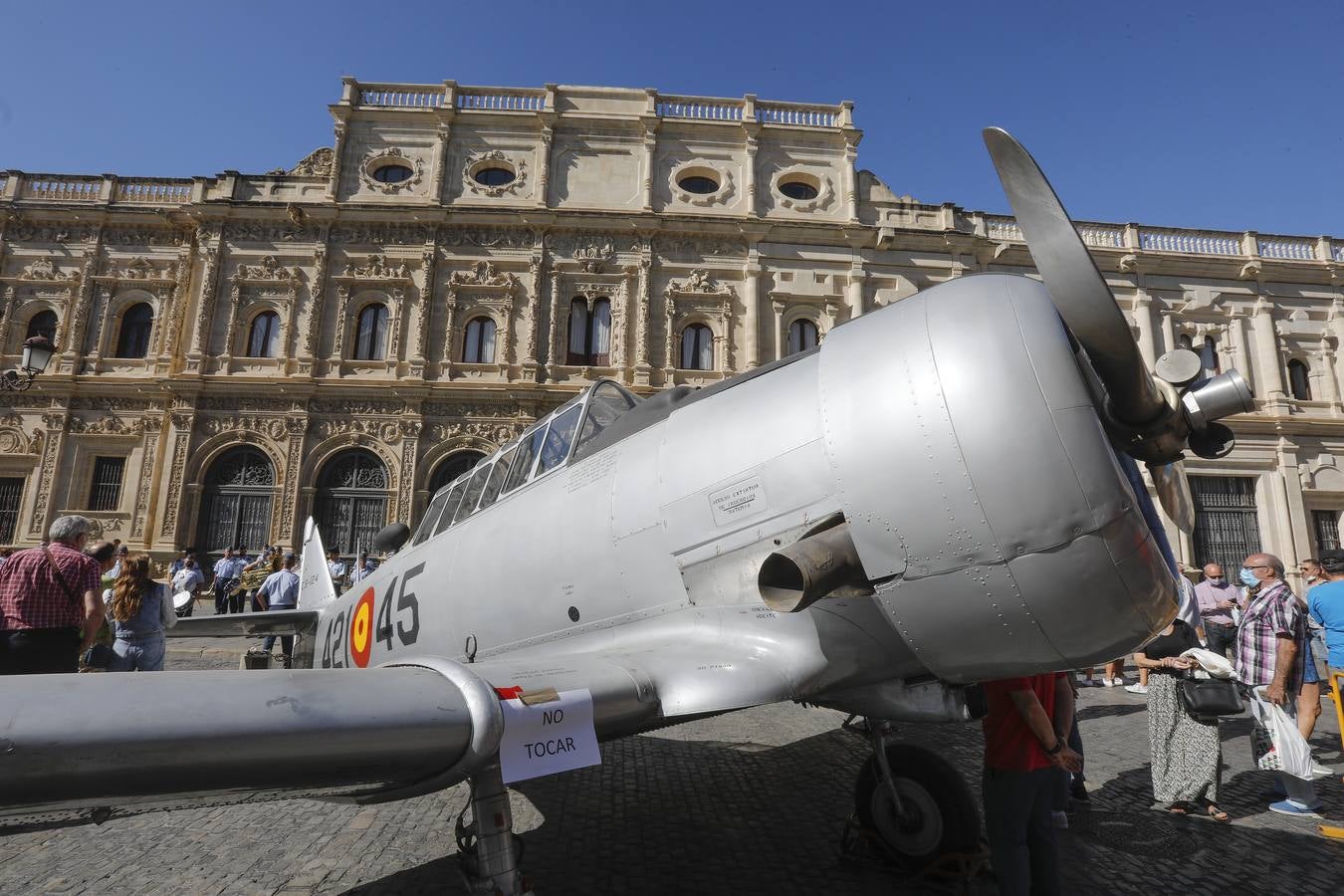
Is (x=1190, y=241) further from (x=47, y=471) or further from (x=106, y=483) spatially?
(x=47, y=471)

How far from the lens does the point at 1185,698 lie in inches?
184

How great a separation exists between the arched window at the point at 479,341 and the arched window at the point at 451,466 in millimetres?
3077

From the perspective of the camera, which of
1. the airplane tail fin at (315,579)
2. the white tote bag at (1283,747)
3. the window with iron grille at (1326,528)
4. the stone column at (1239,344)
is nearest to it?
the white tote bag at (1283,747)

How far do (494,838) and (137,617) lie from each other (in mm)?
5381

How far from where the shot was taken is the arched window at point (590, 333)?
848 inches

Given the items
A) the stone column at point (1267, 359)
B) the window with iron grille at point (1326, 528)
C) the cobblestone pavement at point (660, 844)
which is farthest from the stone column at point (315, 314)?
the window with iron grille at point (1326, 528)

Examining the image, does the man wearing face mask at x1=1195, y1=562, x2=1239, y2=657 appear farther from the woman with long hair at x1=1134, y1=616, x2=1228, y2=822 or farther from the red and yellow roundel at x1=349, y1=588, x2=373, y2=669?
the red and yellow roundel at x1=349, y1=588, x2=373, y2=669

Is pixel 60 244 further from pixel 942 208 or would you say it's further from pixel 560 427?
pixel 942 208

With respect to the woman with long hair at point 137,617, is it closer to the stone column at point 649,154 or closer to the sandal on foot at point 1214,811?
the sandal on foot at point 1214,811

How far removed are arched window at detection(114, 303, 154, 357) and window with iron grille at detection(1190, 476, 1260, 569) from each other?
112 ft

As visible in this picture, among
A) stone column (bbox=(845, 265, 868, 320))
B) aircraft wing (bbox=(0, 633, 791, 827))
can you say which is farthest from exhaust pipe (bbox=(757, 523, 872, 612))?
stone column (bbox=(845, 265, 868, 320))

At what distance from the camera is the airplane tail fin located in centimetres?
A: 860

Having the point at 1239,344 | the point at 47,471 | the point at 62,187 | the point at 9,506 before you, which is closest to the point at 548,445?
the point at 47,471

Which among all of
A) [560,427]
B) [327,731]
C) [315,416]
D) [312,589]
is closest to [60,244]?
[315,416]
